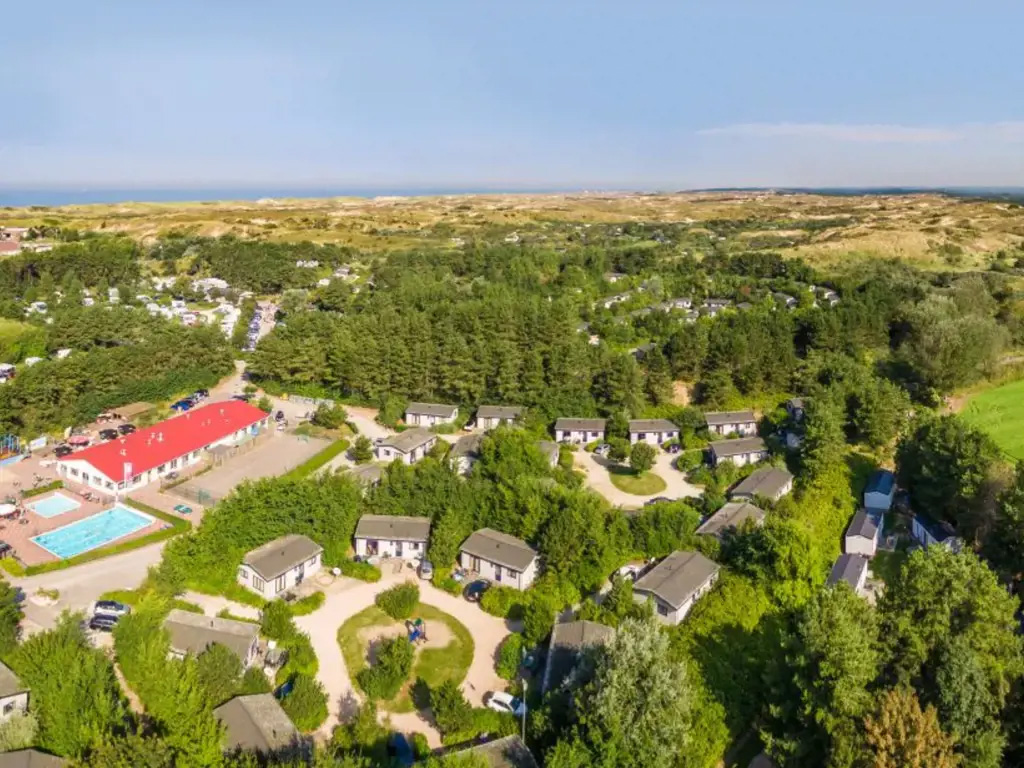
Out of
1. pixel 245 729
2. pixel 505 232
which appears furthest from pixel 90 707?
pixel 505 232

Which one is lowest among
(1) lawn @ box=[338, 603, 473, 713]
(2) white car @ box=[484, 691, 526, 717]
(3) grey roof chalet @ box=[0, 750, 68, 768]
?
(1) lawn @ box=[338, 603, 473, 713]

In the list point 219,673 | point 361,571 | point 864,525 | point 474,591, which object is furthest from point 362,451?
point 864,525

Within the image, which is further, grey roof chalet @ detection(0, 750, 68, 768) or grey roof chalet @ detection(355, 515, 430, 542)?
grey roof chalet @ detection(355, 515, 430, 542)

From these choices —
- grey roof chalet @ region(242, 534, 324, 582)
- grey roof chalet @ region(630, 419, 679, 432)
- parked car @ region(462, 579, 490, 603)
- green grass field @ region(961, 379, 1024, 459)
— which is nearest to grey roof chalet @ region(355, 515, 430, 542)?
grey roof chalet @ region(242, 534, 324, 582)

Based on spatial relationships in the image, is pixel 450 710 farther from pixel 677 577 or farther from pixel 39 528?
pixel 39 528

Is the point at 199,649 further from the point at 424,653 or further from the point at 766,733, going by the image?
the point at 766,733

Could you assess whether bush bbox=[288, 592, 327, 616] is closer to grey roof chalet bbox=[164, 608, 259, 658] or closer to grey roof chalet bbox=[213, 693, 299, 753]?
grey roof chalet bbox=[164, 608, 259, 658]

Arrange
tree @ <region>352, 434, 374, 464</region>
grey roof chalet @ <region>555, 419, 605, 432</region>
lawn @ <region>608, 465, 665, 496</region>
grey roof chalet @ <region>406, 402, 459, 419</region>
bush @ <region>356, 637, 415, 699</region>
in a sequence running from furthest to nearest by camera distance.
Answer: grey roof chalet @ <region>406, 402, 459, 419</region>
grey roof chalet @ <region>555, 419, 605, 432</region>
tree @ <region>352, 434, 374, 464</region>
lawn @ <region>608, 465, 665, 496</region>
bush @ <region>356, 637, 415, 699</region>
